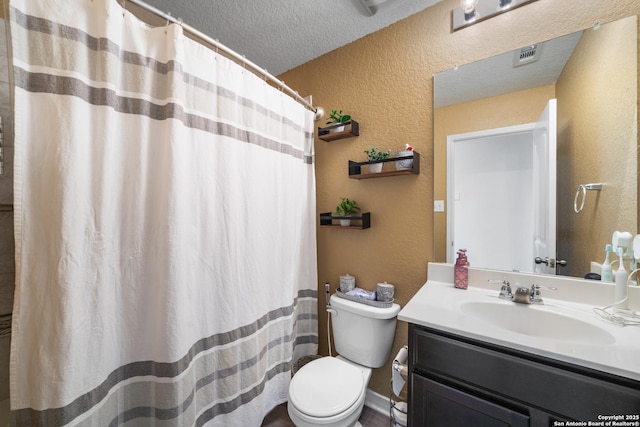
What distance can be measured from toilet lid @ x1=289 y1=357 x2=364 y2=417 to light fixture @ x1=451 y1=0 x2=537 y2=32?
6.35 ft

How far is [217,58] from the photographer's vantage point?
3.67ft

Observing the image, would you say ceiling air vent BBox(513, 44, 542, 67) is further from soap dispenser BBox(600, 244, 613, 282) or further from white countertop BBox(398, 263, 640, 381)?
white countertop BBox(398, 263, 640, 381)

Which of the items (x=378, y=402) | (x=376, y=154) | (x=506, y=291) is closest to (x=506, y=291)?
(x=506, y=291)

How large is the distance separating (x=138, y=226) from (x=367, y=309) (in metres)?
1.18

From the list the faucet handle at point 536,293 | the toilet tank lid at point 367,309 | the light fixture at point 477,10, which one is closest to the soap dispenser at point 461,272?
the faucet handle at point 536,293

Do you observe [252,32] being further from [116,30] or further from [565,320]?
[565,320]

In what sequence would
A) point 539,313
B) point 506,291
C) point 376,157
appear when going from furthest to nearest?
point 376,157 < point 506,291 < point 539,313

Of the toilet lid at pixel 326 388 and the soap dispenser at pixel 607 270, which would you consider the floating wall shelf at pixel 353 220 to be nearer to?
the toilet lid at pixel 326 388

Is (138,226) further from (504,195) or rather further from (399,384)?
(504,195)

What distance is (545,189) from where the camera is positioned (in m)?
1.14

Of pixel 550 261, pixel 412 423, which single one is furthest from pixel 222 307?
pixel 550 261

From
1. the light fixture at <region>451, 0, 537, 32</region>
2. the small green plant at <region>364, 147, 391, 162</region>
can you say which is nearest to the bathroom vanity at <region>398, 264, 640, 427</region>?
the small green plant at <region>364, 147, 391, 162</region>

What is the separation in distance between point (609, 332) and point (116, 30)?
6.49 ft

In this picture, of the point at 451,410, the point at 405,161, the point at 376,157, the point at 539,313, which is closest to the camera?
the point at 451,410
